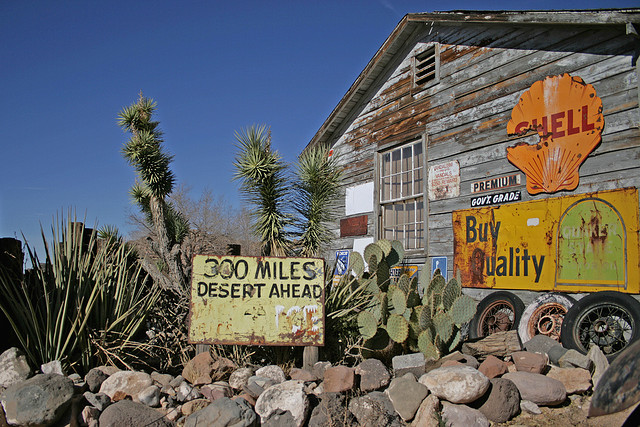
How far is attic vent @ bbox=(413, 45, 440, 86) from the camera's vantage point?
353 inches

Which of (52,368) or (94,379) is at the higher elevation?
(52,368)

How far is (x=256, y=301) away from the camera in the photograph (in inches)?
217

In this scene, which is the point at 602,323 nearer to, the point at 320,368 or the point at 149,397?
the point at 320,368

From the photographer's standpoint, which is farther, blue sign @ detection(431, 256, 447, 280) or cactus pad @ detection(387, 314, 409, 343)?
blue sign @ detection(431, 256, 447, 280)

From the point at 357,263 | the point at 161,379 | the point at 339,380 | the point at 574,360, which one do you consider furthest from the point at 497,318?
the point at 161,379

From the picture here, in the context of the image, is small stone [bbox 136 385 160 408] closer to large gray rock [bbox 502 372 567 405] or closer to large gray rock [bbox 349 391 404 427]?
large gray rock [bbox 349 391 404 427]

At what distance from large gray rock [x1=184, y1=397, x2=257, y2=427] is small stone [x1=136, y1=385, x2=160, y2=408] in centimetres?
48

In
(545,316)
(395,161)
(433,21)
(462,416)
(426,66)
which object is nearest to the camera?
(462,416)

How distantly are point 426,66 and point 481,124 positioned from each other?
2.05 metres

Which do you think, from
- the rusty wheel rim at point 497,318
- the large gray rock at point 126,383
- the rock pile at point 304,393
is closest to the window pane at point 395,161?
the rusty wheel rim at point 497,318

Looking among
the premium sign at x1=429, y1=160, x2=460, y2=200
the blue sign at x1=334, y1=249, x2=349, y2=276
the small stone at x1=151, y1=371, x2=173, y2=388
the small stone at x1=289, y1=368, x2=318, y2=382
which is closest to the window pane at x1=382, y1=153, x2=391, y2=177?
the premium sign at x1=429, y1=160, x2=460, y2=200

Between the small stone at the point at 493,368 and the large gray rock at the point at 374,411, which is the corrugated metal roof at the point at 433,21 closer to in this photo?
the small stone at the point at 493,368

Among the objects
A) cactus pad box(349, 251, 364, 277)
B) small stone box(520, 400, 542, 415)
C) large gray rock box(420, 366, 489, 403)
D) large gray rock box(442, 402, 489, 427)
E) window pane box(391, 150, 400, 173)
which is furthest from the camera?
window pane box(391, 150, 400, 173)

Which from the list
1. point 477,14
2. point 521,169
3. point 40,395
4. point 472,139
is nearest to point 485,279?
point 521,169
